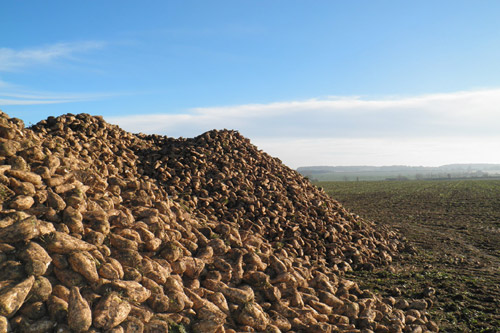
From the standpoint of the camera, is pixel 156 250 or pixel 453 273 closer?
pixel 156 250

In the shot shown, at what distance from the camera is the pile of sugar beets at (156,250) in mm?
5715

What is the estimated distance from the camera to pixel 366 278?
453 inches

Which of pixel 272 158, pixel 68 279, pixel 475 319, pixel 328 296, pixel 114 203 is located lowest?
→ pixel 475 319

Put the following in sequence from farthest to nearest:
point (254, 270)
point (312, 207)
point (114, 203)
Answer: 1. point (312, 207)
2. point (114, 203)
3. point (254, 270)

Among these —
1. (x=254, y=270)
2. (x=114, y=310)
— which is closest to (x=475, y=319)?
(x=254, y=270)

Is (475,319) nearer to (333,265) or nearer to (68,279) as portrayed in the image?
(333,265)

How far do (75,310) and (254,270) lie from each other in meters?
4.06

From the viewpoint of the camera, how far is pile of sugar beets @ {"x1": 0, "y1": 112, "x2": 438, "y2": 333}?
5715 millimetres

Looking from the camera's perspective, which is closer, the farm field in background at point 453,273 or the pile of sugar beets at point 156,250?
the pile of sugar beets at point 156,250

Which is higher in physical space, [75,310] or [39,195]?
[39,195]

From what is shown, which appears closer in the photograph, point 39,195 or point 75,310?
point 75,310

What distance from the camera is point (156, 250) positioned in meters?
7.61

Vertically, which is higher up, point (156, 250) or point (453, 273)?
point (156, 250)

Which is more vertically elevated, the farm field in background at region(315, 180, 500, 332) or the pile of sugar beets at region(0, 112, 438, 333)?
the pile of sugar beets at region(0, 112, 438, 333)
